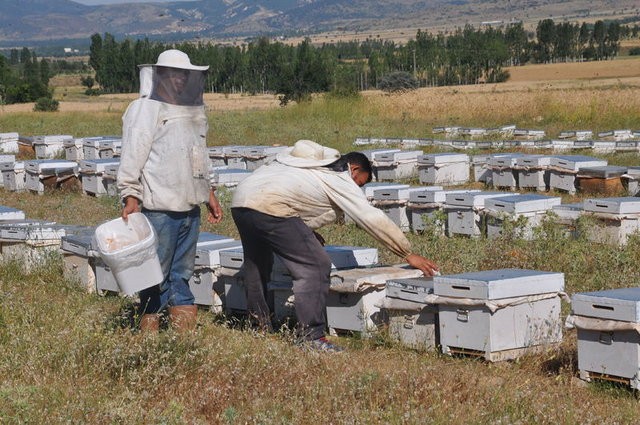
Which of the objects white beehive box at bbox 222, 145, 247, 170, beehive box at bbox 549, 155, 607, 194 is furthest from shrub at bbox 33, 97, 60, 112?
beehive box at bbox 549, 155, 607, 194

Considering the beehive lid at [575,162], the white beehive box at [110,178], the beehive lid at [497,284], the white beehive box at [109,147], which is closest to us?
the beehive lid at [497,284]

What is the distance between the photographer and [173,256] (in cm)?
661

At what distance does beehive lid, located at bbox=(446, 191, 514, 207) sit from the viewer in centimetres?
1111

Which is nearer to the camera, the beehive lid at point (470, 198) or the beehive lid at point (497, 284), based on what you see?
the beehive lid at point (497, 284)

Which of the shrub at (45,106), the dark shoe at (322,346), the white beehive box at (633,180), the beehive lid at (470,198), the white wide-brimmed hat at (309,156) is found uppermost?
the white wide-brimmed hat at (309,156)

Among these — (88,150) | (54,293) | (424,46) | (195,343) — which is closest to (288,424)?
(195,343)

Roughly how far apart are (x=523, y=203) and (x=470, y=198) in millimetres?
896

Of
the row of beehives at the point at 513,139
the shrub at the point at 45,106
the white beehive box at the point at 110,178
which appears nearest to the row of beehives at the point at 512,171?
A: the row of beehives at the point at 513,139

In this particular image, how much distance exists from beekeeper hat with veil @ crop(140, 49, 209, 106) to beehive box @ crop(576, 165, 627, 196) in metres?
8.63

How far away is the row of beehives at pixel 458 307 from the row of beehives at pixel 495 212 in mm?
3386

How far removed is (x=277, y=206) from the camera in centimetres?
650

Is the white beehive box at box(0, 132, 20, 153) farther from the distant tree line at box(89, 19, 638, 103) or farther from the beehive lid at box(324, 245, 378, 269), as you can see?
the distant tree line at box(89, 19, 638, 103)

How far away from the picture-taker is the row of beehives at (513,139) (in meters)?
18.9

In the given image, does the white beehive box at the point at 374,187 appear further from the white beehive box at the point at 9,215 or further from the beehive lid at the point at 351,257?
the beehive lid at the point at 351,257
